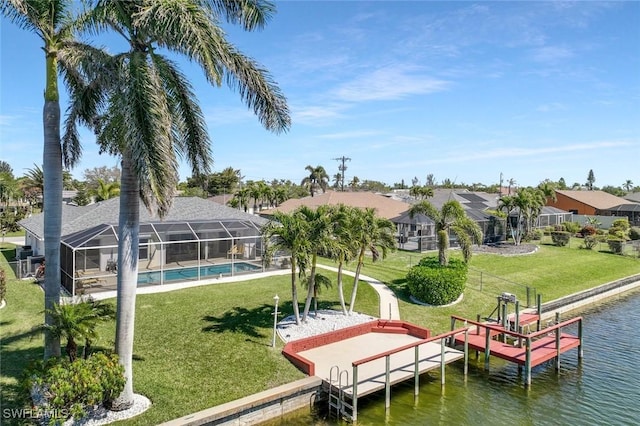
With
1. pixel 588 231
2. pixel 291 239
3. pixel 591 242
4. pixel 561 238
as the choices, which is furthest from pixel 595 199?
pixel 291 239

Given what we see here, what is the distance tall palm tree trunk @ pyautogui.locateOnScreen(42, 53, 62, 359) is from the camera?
9.85 metres

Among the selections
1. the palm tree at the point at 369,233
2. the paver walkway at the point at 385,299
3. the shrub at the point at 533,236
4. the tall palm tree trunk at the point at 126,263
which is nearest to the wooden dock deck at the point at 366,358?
the paver walkway at the point at 385,299

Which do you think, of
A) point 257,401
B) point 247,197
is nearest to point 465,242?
point 257,401

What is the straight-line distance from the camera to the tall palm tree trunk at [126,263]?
968 cm

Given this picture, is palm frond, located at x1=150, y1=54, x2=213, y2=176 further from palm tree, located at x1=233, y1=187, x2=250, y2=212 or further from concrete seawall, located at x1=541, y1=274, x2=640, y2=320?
palm tree, located at x1=233, y1=187, x2=250, y2=212

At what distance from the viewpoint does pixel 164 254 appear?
2527 cm

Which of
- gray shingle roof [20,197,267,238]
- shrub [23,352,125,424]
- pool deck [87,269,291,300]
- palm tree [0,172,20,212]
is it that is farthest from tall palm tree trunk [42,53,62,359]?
palm tree [0,172,20,212]

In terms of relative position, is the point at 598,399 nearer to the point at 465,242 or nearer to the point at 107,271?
the point at 465,242

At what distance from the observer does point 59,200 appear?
996 cm

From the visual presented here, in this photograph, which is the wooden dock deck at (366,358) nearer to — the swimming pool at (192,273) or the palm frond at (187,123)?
the palm frond at (187,123)

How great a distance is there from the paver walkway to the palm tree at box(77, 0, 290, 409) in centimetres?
1054

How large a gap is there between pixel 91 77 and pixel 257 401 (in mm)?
8987

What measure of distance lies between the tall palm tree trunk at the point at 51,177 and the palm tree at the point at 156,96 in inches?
44.5

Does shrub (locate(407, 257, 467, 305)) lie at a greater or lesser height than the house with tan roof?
lesser
